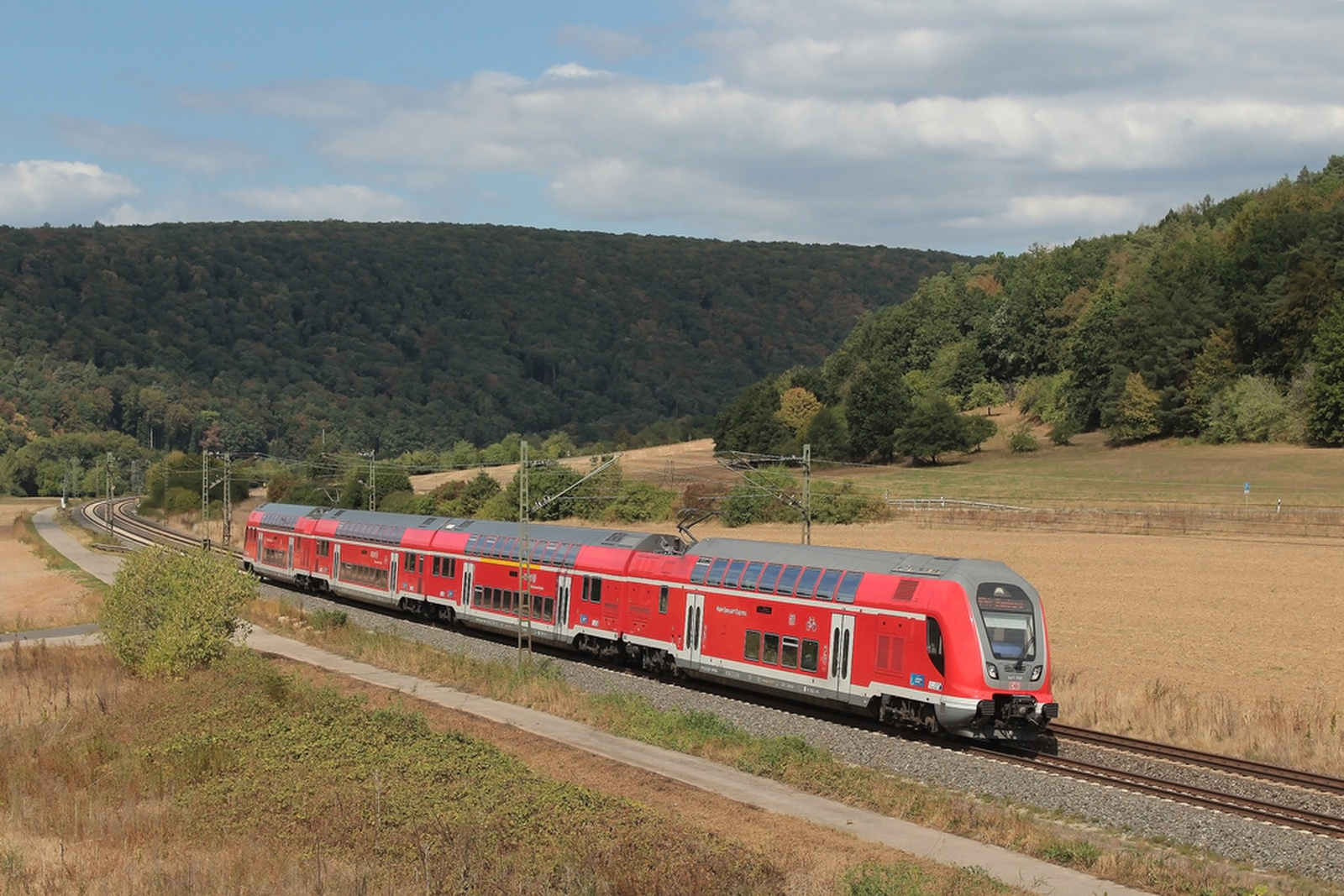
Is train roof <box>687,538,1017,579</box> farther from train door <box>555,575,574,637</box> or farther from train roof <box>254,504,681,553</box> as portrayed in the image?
train door <box>555,575,574,637</box>

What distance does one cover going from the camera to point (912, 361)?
163875 mm

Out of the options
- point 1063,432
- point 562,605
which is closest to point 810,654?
point 562,605

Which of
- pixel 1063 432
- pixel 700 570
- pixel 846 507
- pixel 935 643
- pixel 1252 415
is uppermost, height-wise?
pixel 1252 415

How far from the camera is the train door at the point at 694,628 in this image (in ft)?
120

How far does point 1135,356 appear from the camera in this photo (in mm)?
112750

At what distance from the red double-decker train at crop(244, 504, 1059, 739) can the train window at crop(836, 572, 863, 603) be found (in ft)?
0.11

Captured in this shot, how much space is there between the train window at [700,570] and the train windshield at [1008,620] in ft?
33.4

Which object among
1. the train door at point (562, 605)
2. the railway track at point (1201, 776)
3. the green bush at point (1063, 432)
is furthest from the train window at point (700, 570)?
the green bush at point (1063, 432)

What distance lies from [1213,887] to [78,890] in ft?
49.2

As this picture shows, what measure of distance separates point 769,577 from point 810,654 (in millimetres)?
2663

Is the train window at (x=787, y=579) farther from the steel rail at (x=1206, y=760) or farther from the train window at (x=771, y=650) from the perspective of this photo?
the steel rail at (x=1206, y=760)

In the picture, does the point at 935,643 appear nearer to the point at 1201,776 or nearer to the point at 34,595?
the point at 1201,776

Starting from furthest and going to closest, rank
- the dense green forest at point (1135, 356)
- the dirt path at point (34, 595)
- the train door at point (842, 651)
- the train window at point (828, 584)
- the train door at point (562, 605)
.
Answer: the dense green forest at point (1135, 356) < the dirt path at point (34, 595) < the train door at point (562, 605) < the train window at point (828, 584) < the train door at point (842, 651)

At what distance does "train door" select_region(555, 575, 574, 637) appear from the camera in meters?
43.5
